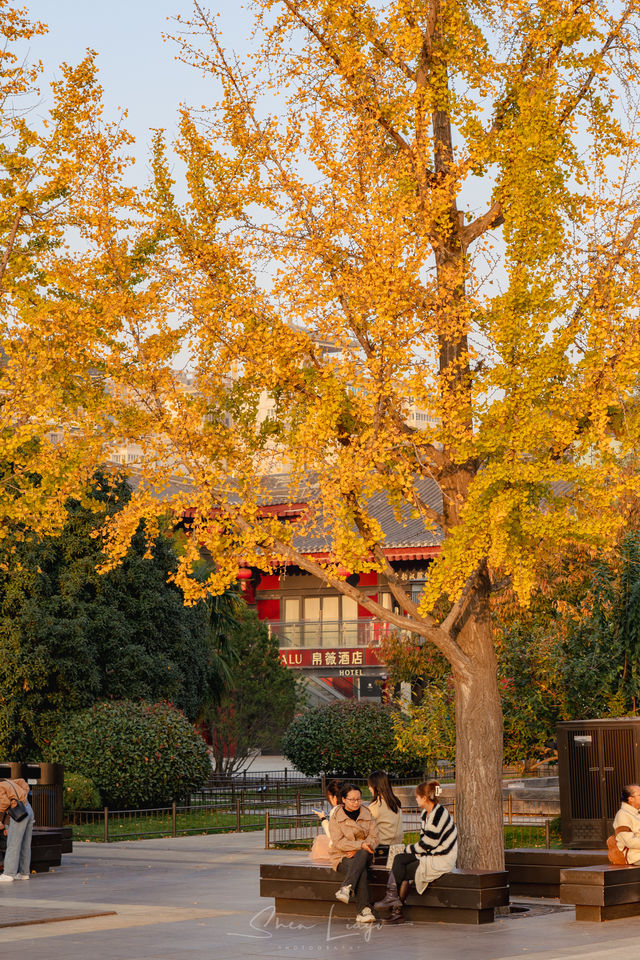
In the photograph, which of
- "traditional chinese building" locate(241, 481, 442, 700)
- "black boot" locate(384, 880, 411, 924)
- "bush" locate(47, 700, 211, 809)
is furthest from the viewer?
"traditional chinese building" locate(241, 481, 442, 700)

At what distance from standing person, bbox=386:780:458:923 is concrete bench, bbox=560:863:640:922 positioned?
1.21m

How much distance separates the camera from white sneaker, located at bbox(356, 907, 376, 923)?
1255cm

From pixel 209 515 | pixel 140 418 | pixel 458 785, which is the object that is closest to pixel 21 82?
pixel 140 418

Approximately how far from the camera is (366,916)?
12.6 m

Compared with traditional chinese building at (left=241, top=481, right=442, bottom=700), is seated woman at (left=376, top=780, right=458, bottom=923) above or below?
below

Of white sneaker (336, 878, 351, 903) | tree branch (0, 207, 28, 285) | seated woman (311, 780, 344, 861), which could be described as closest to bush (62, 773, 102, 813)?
tree branch (0, 207, 28, 285)

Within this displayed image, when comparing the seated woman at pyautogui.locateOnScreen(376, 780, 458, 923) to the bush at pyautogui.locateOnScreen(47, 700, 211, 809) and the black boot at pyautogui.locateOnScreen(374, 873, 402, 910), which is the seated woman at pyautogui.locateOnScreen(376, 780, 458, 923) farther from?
the bush at pyautogui.locateOnScreen(47, 700, 211, 809)

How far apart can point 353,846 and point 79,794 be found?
13.4 m

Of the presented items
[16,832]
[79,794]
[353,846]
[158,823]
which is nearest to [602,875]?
[353,846]

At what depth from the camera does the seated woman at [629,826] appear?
12969 millimetres

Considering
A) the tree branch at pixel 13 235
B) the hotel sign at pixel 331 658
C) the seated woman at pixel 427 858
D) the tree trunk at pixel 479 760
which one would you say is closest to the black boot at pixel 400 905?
the seated woman at pixel 427 858

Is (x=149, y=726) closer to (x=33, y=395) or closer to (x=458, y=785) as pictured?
(x=33, y=395)

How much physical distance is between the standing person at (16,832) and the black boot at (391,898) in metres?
5.77

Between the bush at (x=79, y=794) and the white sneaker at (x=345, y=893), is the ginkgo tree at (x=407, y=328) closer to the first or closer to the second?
the white sneaker at (x=345, y=893)
